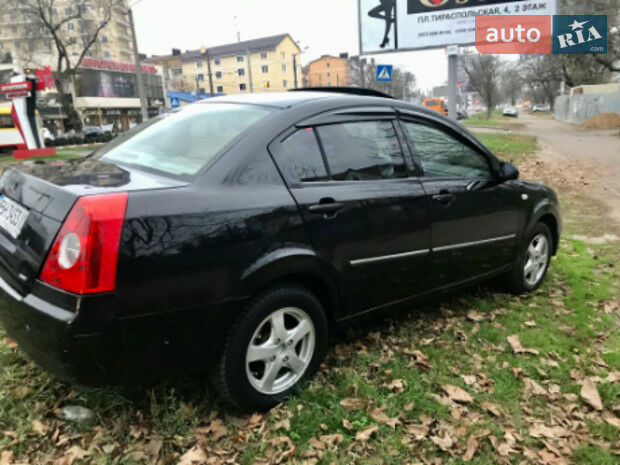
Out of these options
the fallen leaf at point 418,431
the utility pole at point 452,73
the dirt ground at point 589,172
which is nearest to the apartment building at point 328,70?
the dirt ground at point 589,172

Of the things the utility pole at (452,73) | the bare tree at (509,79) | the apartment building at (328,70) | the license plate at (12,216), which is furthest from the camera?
the apartment building at (328,70)

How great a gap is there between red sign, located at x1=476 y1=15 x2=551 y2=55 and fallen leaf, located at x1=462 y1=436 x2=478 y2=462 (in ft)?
47.3

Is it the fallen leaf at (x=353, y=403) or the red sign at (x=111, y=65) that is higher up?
the red sign at (x=111, y=65)

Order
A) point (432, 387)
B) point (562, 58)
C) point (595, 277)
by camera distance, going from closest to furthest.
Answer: point (432, 387), point (595, 277), point (562, 58)

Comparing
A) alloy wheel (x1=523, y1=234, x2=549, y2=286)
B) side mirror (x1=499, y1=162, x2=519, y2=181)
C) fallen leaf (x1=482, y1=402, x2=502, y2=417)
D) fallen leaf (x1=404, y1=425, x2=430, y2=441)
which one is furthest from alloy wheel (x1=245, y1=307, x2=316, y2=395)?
alloy wheel (x1=523, y1=234, x2=549, y2=286)

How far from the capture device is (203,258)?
220 centimetres

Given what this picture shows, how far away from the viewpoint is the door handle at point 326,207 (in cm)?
265

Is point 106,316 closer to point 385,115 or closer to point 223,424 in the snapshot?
point 223,424

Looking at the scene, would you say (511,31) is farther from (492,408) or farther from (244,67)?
(244,67)

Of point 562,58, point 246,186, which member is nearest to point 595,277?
point 246,186

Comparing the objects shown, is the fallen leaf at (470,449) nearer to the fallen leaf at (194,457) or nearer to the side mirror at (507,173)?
the fallen leaf at (194,457)

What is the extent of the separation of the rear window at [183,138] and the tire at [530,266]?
9.05ft

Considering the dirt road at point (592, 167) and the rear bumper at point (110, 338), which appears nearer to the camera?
the rear bumper at point (110, 338)

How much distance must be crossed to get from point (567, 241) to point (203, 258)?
575 centimetres
